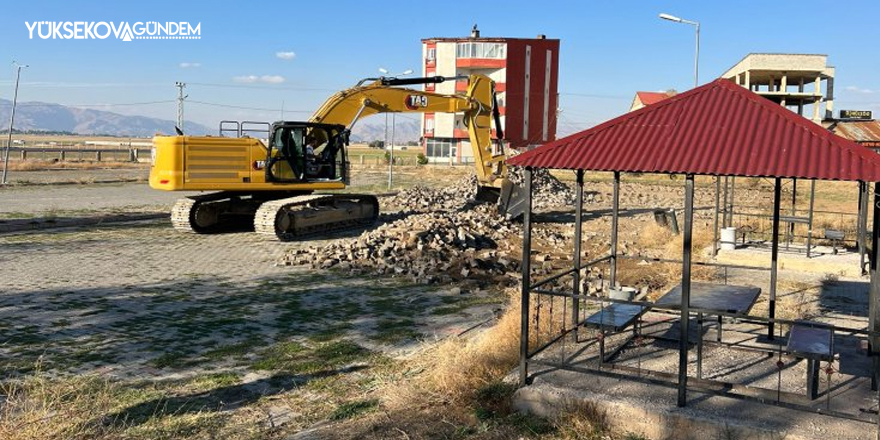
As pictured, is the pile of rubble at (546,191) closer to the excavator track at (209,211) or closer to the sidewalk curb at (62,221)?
the excavator track at (209,211)

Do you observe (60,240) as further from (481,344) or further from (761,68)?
(761,68)

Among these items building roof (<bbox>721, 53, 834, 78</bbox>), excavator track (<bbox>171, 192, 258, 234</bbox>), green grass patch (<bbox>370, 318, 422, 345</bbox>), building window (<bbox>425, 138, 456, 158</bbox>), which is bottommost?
green grass patch (<bbox>370, 318, 422, 345</bbox>)

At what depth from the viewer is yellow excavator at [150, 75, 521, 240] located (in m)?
19.4

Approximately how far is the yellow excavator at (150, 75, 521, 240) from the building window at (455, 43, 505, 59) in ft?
139

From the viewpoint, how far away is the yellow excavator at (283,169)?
19.4 meters

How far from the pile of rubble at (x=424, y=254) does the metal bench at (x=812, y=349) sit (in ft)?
24.0

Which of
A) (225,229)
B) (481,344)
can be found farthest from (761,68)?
(481,344)

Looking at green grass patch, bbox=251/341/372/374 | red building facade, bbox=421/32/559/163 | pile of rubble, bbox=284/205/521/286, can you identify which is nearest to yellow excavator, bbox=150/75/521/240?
pile of rubble, bbox=284/205/521/286

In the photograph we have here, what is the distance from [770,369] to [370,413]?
439 centimetres

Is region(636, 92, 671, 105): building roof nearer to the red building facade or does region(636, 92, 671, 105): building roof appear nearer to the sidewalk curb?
the red building facade

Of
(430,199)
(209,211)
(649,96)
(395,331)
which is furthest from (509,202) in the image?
(649,96)

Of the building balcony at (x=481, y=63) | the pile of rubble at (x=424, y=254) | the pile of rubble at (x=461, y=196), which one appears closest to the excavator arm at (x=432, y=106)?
the pile of rubble at (x=424, y=254)

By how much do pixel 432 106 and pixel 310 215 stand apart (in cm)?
548

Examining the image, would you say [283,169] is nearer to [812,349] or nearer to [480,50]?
[812,349]
